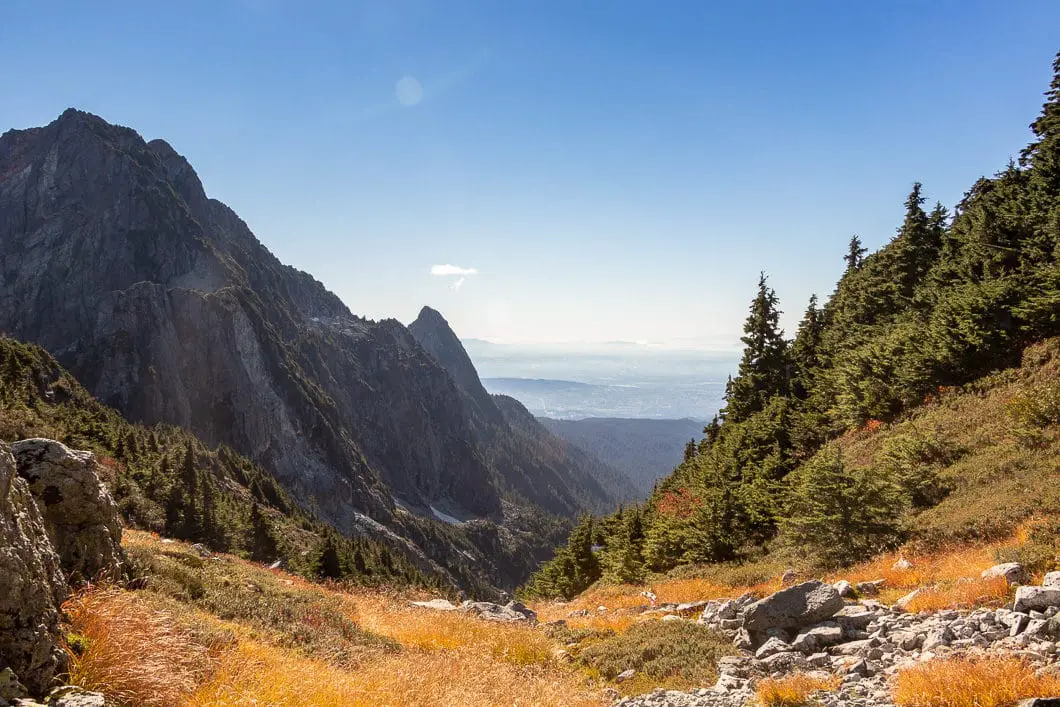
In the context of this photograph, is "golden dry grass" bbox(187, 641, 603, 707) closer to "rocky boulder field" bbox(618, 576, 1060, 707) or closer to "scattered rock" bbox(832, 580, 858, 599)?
"rocky boulder field" bbox(618, 576, 1060, 707)

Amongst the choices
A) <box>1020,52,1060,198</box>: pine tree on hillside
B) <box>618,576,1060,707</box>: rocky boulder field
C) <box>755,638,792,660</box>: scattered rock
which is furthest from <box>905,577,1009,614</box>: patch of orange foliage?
<box>1020,52,1060,198</box>: pine tree on hillside

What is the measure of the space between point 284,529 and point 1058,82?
10617 centimetres

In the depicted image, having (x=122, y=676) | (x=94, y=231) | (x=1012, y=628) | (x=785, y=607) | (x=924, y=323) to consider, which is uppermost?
(x=94, y=231)

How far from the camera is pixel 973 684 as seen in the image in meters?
6.00

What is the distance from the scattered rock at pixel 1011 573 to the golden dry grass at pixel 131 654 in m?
12.9

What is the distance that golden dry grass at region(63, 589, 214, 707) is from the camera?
213 inches

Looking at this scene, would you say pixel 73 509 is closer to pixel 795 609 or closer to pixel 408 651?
pixel 408 651

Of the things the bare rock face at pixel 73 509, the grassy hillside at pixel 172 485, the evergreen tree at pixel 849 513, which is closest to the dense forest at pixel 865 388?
the evergreen tree at pixel 849 513

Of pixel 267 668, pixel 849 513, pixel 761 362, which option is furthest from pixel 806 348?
pixel 267 668

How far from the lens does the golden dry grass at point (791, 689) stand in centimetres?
713

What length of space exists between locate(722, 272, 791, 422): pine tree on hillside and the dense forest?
0.33ft

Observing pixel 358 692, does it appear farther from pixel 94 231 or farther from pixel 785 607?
pixel 94 231

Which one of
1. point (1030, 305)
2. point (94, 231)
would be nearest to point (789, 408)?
point (1030, 305)

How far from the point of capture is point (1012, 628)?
7496 mm
